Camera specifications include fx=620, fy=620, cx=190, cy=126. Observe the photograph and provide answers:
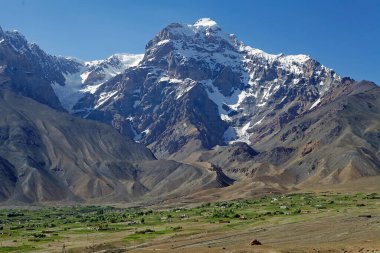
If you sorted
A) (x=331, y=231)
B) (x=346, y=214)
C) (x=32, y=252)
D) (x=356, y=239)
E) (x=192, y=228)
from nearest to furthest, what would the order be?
(x=356, y=239), (x=32, y=252), (x=331, y=231), (x=192, y=228), (x=346, y=214)

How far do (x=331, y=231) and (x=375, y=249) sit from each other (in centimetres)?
4240

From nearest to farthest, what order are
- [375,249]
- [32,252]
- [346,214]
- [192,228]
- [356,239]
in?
[375,249], [356,239], [32,252], [192,228], [346,214]

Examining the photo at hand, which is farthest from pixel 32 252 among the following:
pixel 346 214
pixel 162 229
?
pixel 346 214

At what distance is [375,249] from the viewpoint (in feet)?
306

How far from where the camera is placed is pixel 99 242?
141m

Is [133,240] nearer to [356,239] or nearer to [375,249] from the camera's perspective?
[356,239]

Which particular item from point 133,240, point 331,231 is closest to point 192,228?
point 133,240

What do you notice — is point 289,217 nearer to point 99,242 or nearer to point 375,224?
point 375,224

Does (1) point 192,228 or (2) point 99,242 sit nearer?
(2) point 99,242

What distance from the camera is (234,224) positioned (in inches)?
6629

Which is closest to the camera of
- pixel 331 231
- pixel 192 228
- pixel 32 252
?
pixel 32 252

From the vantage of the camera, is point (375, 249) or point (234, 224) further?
point (234, 224)

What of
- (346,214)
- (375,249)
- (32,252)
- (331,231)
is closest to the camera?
(375,249)

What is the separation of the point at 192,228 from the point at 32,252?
4942 centimetres
